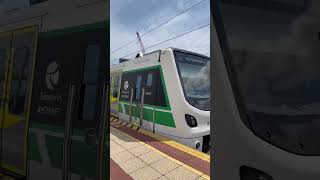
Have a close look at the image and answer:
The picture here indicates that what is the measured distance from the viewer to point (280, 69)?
1.58m

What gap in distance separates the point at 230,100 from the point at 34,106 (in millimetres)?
2563

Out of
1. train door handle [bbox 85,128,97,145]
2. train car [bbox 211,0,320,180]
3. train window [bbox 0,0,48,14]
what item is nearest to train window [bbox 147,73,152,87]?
train window [bbox 0,0,48,14]

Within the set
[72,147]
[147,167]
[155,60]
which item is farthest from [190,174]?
[155,60]

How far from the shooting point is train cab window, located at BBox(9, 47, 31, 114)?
348 centimetres

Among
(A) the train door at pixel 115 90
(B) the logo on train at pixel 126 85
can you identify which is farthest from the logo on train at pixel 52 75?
(A) the train door at pixel 115 90

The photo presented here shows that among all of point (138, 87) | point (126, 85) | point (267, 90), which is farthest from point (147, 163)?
point (126, 85)

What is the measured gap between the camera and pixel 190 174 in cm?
471

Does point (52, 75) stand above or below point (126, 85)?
below

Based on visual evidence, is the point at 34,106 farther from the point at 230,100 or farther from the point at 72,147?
the point at 230,100

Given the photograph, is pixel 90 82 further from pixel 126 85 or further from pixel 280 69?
pixel 126 85

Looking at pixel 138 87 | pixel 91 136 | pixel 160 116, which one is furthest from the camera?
pixel 138 87

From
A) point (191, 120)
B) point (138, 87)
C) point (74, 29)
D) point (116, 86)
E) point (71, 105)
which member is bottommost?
point (191, 120)

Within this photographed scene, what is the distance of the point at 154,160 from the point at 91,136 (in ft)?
10.1

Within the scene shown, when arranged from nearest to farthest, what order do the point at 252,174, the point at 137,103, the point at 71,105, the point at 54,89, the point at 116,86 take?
1. the point at 252,174
2. the point at 71,105
3. the point at 54,89
4. the point at 137,103
5. the point at 116,86
